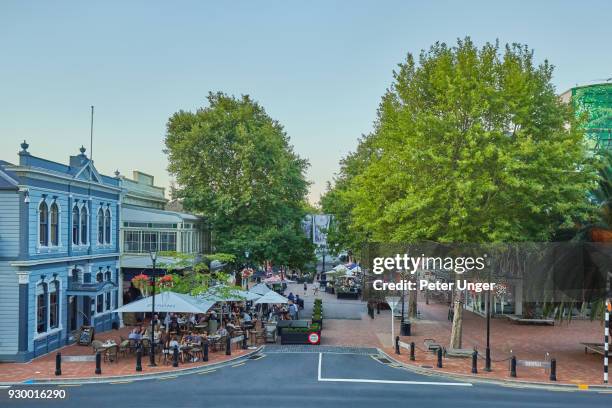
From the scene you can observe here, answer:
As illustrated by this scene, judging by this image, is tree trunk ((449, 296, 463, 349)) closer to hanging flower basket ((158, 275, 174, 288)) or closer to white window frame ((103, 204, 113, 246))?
hanging flower basket ((158, 275, 174, 288))

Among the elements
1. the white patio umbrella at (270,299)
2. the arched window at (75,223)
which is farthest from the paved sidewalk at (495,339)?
the arched window at (75,223)

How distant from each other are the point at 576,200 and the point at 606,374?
23.9 feet

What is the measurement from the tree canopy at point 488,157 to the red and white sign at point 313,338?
613 centimetres

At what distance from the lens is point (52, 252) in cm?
2661

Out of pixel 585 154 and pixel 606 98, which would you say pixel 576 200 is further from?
pixel 606 98

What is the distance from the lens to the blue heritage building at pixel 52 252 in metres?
24.1

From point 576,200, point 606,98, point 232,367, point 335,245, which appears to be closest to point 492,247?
point 576,200

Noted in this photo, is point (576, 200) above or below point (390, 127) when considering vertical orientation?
below

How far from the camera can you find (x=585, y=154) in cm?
2561

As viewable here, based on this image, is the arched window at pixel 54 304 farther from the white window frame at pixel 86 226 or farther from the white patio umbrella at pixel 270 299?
the white patio umbrella at pixel 270 299

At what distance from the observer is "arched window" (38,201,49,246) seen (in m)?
25.6

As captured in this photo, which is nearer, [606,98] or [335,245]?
[335,245]

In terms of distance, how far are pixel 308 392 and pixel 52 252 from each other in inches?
568

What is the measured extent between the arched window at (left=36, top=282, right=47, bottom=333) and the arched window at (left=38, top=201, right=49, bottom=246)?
1.90 metres
